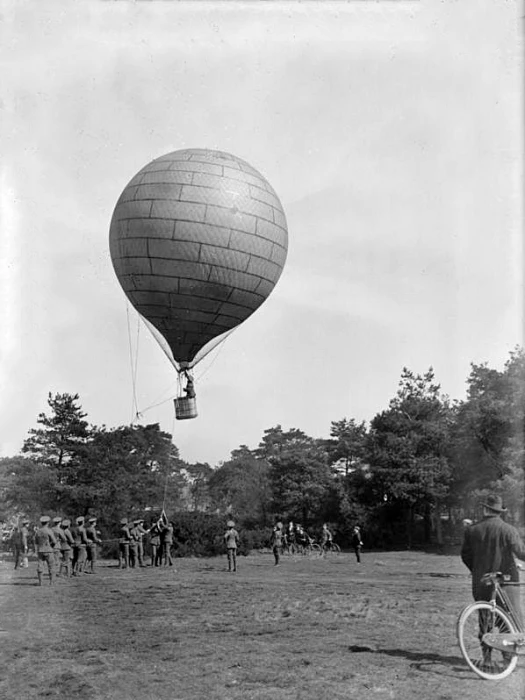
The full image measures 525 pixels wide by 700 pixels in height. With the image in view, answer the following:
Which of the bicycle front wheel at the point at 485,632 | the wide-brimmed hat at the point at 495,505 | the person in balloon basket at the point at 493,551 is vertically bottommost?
the bicycle front wheel at the point at 485,632

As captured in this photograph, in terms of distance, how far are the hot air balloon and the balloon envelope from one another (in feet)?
0.07

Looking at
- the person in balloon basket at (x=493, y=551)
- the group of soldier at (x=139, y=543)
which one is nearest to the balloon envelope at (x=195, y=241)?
the group of soldier at (x=139, y=543)

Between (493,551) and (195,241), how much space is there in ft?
35.1

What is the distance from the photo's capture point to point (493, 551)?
805 centimetres

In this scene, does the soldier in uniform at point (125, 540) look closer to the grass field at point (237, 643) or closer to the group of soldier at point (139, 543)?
the group of soldier at point (139, 543)

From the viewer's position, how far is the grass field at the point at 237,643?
7027mm

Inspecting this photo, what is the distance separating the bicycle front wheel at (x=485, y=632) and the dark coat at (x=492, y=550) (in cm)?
43

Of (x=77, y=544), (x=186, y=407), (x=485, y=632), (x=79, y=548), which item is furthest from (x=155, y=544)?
(x=485, y=632)

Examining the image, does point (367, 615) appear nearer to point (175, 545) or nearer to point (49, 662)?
point (49, 662)

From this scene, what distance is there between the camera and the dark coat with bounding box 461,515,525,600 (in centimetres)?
799

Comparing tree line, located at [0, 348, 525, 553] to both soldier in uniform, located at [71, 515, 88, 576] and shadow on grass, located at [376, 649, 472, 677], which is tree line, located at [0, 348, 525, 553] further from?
shadow on grass, located at [376, 649, 472, 677]

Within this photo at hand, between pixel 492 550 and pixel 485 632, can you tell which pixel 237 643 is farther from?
pixel 492 550

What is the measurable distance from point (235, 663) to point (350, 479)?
44616 millimetres

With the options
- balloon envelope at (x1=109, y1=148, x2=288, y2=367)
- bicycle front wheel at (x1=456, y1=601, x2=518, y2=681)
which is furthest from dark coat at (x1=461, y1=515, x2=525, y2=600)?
balloon envelope at (x1=109, y1=148, x2=288, y2=367)
